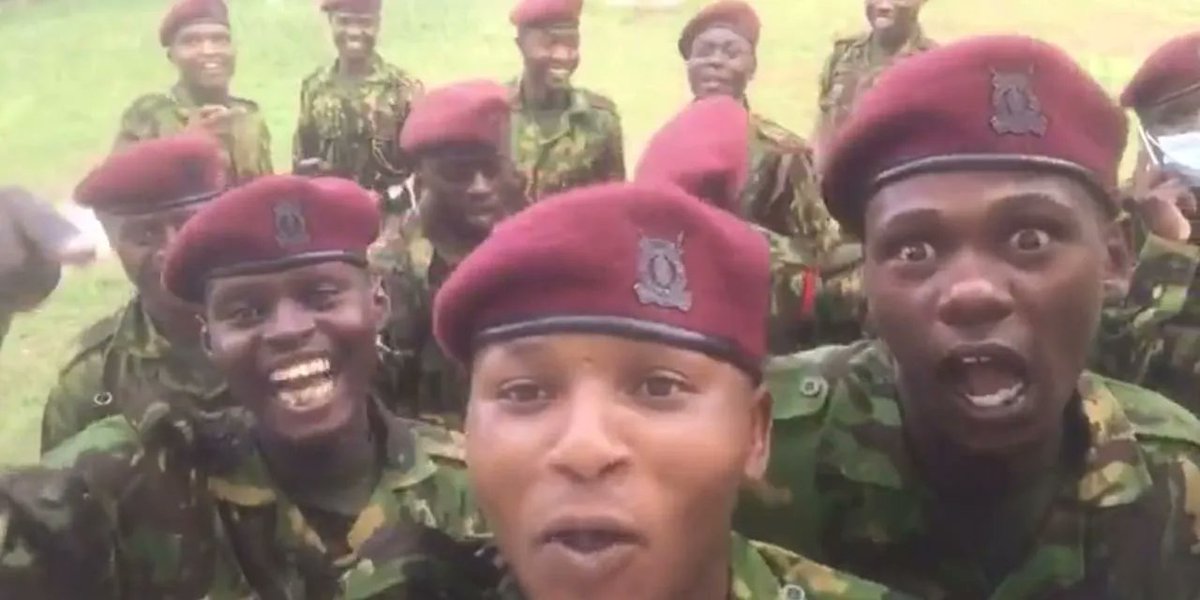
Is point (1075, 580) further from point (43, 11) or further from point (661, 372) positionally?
point (43, 11)

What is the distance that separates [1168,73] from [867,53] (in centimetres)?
22

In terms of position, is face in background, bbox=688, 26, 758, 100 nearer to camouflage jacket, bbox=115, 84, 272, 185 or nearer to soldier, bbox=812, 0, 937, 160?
soldier, bbox=812, 0, 937, 160

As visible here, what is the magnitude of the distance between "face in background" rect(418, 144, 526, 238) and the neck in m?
0.06

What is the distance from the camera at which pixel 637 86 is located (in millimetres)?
1034

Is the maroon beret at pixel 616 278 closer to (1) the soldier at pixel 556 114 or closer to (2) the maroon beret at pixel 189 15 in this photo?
(1) the soldier at pixel 556 114

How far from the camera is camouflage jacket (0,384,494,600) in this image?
0.96m

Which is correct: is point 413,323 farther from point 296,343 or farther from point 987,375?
point 987,375

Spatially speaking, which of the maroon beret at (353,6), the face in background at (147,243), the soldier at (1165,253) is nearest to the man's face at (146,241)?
the face in background at (147,243)

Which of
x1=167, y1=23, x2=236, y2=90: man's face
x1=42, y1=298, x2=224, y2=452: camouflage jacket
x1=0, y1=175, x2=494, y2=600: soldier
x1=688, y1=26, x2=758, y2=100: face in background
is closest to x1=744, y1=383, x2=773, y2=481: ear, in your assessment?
x1=0, y1=175, x2=494, y2=600: soldier

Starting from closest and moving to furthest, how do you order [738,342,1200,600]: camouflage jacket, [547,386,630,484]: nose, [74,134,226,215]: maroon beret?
[547,386,630,484]: nose
[738,342,1200,600]: camouflage jacket
[74,134,226,215]: maroon beret

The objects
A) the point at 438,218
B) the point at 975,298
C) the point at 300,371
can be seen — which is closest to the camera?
the point at 975,298

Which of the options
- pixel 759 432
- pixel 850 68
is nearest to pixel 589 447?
pixel 759 432

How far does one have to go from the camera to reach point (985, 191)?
821 millimetres

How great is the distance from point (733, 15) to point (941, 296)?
0.33 meters
